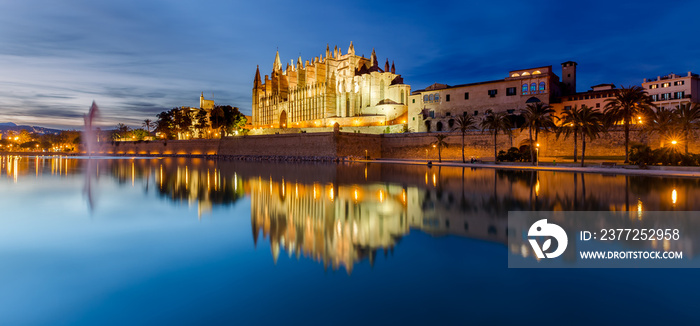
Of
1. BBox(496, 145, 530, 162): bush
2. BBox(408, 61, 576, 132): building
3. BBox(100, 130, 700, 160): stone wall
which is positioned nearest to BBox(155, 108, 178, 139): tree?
BBox(100, 130, 700, 160): stone wall

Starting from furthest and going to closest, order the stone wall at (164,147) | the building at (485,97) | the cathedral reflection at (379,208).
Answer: the stone wall at (164,147), the building at (485,97), the cathedral reflection at (379,208)

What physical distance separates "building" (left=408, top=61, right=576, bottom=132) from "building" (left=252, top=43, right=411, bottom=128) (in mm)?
7999

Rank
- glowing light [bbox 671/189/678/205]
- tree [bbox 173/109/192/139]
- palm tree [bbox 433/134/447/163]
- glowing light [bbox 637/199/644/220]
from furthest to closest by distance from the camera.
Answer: tree [bbox 173/109/192/139] < palm tree [bbox 433/134/447/163] < glowing light [bbox 671/189/678/205] < glowing light [bbox 637/199/644/220]

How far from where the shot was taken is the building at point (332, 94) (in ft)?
221

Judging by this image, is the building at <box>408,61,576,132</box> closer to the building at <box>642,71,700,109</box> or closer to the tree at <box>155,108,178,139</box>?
the building at <box>642,71,700,109</box>

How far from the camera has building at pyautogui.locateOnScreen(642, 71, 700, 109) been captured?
52219mm

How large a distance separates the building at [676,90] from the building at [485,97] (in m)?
11.3

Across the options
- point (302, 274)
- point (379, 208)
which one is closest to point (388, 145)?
point (379, 208)

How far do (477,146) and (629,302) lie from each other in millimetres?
42472

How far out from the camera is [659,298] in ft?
16.1

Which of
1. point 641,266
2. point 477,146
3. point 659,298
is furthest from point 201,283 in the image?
point 477,146

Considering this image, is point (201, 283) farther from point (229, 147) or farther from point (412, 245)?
point (229, 147)

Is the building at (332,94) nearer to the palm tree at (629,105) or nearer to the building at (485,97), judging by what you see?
the building at (485,97)

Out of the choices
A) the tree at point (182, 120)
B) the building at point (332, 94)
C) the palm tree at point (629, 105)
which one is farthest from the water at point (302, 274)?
the tree at point (182, 120)
